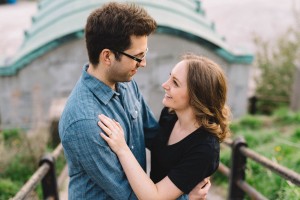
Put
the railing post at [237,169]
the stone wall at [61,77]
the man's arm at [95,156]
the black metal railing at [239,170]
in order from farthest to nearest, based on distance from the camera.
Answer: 1. the stone wall at [61,77]
2. the railing post at [237,169]
3. the black metal railing at [239,170]
4. the man's arm at [95,156]

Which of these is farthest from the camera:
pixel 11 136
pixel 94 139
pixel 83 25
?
pixel 11 136

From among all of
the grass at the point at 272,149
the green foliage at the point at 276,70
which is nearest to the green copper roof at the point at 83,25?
the grass at the point at 272,149

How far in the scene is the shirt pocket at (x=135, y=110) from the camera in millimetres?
2139

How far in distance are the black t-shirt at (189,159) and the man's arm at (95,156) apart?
30 cm

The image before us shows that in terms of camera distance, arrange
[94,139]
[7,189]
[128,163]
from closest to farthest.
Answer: [94,139] → [128,163] → [7,189]

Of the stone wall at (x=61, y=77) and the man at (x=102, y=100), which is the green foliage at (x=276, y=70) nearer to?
the stone wall at (x=61, y=77)

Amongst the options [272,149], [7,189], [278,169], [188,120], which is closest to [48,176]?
[7,189]

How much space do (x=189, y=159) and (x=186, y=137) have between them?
153 millimetres

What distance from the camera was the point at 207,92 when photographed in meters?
2.07

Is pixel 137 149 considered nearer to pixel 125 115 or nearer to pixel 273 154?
pixel 125 115

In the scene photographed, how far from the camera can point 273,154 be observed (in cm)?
481

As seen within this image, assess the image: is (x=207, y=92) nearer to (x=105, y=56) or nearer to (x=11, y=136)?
(x=105, y=56)

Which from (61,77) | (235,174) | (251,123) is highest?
(61,77)

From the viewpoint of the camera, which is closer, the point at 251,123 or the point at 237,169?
the point at 237,169
